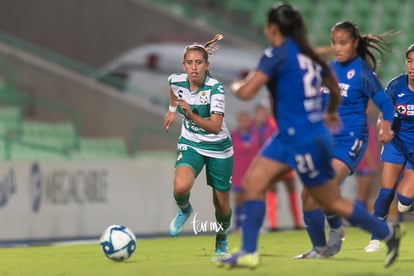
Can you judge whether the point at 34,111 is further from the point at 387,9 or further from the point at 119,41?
the point at 387,9

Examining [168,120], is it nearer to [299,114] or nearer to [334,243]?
[334,243]

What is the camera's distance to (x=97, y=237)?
61.1 ft

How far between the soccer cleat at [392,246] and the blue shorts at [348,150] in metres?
1.08

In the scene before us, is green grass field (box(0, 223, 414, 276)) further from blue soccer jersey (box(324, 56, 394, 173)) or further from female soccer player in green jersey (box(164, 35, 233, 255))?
blue soccer jersey (box(324, 56, 394, 173))

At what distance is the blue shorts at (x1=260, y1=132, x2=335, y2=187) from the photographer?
9.47 m

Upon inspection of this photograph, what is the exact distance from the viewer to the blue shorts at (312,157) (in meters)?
9.47

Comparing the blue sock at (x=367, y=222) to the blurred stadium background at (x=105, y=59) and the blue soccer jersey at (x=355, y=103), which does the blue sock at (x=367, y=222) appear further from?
the blurred stadium background at (x=105, y=59)

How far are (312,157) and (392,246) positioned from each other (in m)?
1.13

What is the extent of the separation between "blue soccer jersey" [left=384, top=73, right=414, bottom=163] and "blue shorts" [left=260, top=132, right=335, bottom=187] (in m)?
3.18

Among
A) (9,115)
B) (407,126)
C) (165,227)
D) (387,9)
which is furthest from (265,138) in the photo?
(387,9)

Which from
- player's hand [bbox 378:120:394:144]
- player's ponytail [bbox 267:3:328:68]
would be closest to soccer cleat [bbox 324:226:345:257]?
player's hand [bbox 378:120:394:144]

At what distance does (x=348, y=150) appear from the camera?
11109 mm

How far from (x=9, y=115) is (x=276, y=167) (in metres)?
11.8

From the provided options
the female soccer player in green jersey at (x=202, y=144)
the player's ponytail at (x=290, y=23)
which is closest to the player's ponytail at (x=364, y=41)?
the female soccer player in green jersey at (x=202, y=144)
